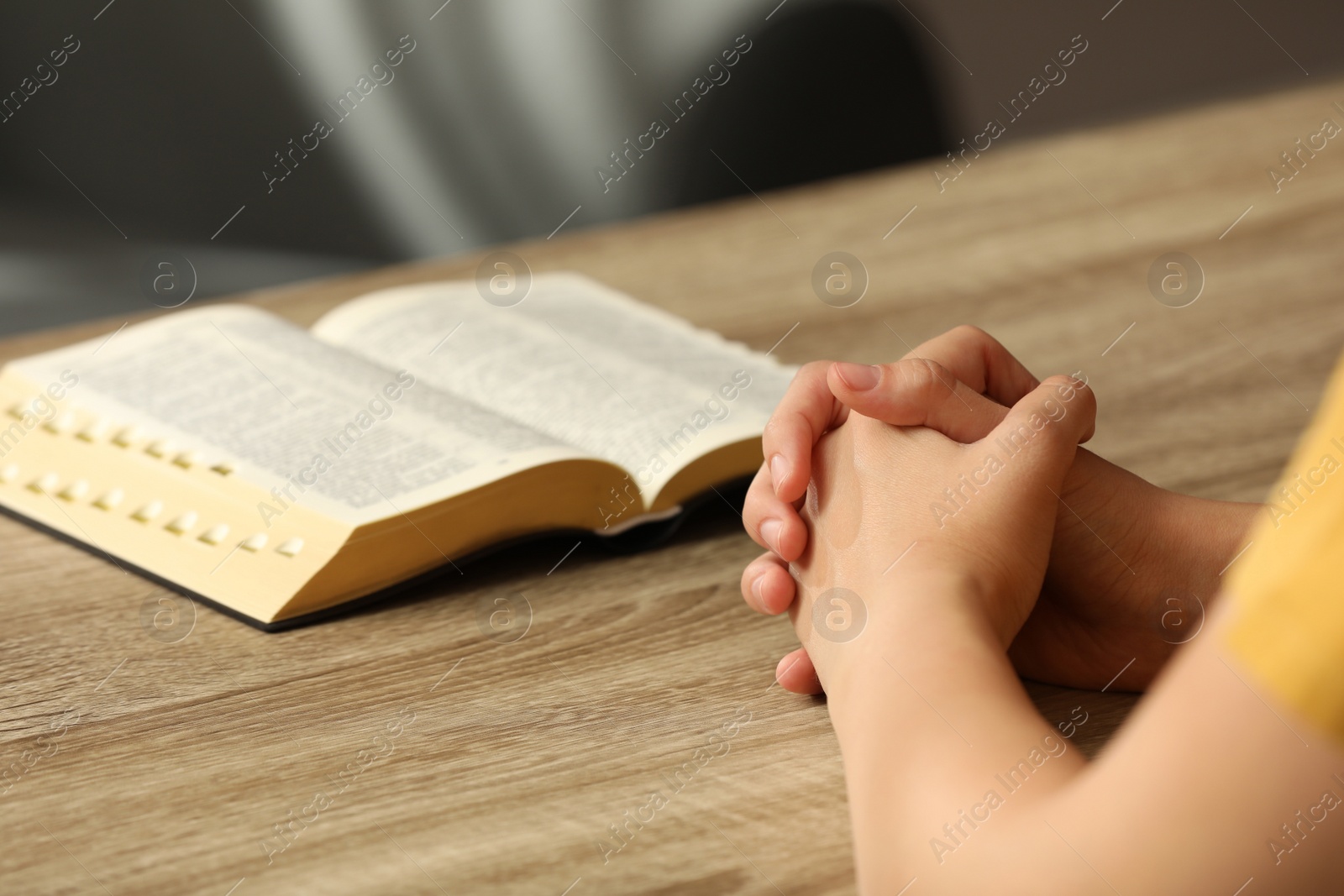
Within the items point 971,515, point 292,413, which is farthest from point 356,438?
point 971,515

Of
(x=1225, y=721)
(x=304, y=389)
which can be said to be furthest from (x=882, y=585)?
(x=304, y=389)

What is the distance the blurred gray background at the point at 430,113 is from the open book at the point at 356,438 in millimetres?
1363

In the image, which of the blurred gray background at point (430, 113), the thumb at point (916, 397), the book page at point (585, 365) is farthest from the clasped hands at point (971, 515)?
the blurred gray background at point (430, 113)

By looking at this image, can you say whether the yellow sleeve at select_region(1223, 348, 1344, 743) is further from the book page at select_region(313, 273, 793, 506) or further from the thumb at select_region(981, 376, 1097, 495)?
the book page at select_region(313, 273, 793, 506)

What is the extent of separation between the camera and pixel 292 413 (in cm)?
83

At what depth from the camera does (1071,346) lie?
1082 millimetres

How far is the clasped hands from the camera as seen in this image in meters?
0.57

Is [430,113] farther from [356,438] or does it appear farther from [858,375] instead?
[858,375]

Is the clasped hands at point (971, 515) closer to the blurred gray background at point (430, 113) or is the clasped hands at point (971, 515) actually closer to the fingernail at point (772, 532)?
the fingernail at point (772, 532)

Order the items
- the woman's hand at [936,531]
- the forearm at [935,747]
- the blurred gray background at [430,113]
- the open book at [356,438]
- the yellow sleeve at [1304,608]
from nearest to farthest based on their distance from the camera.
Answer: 1. the yellow sleeve at [1304,608]
2. the forearm at [935,747]
3. the woman's hand at [936,531]
4. the open book at [356,438]
5. the blurred gray background at [430,113]

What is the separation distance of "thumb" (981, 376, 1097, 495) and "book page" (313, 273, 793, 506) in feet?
0.77

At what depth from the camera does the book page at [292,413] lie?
2.41ft

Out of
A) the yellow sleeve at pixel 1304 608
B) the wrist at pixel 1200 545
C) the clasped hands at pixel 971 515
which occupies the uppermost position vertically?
the yellow sleeve at pixel 1304 608

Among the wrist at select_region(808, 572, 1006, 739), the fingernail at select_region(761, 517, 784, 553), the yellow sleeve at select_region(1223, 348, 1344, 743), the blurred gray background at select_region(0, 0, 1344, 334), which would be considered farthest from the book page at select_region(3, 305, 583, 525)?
the blurred gray background at select_region(0, 0, 1344, 334)
